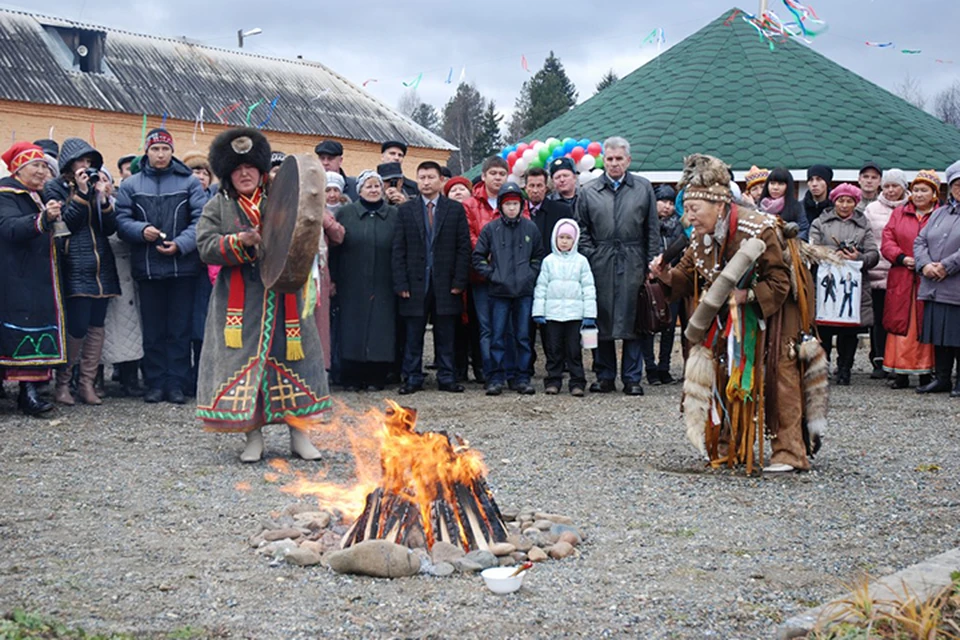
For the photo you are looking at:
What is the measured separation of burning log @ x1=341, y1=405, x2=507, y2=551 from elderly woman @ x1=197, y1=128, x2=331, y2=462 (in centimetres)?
199

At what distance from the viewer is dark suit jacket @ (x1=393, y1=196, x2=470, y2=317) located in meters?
10.2

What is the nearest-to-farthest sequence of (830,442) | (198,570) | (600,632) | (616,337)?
(600,632) < (198,570) < (830,442) < (616,337)

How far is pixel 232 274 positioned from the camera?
6945 mm

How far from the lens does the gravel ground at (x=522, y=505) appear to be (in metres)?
4.11

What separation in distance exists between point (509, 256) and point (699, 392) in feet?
12.1

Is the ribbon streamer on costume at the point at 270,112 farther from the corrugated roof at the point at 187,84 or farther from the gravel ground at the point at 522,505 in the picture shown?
the gravel ground at the point at 522,505

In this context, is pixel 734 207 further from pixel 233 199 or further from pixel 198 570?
pixel 198 570

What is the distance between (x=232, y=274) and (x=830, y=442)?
4.34m

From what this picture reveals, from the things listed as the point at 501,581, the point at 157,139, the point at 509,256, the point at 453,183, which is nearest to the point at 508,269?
the point at 509,256

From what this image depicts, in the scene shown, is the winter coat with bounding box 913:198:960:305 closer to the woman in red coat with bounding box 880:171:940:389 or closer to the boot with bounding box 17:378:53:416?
the woman in red coat with bounding box 880:171:940:389

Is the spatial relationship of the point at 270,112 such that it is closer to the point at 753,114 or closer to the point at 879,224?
the point at 753,114

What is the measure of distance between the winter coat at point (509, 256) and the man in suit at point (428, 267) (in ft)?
0.61

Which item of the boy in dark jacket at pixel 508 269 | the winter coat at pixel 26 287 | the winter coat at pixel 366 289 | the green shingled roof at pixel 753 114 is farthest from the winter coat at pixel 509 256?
the green shingled roof at pixel 753 114

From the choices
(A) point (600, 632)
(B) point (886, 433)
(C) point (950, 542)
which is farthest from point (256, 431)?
(B) point (886, 433)
